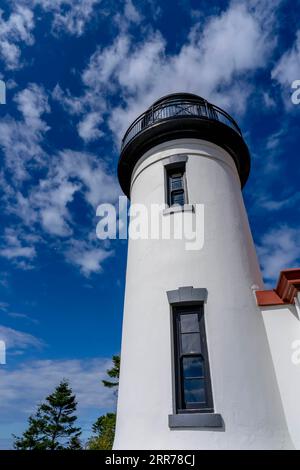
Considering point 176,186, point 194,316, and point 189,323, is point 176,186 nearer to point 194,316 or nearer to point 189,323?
point 194,316

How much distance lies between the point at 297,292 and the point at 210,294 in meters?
1.59

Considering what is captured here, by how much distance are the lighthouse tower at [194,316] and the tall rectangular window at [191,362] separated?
0.02 meters

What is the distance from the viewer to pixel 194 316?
5879 mm

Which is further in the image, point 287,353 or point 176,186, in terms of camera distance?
point 176,186

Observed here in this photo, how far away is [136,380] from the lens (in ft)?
18.7

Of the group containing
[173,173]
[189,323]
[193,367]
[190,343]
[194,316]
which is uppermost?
[173,173]

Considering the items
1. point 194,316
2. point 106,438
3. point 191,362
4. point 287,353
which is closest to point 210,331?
point 194,316

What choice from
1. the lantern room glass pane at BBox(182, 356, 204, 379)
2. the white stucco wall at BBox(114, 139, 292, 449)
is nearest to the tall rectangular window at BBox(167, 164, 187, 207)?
the white stucco wall at BBox(114, 139, 292, 449)

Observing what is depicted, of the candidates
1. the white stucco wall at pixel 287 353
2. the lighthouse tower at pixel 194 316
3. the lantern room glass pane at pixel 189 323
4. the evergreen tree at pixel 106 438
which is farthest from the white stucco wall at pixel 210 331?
the evergreen tree at pixel 106 438

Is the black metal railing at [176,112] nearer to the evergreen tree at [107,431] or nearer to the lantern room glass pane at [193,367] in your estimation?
the lantern room glass pane at [193,367]

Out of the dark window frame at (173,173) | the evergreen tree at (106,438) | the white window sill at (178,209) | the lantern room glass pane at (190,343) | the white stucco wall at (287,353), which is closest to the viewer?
the white stucco wall at (287,353)

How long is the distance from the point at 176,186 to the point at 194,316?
3506 millimetres

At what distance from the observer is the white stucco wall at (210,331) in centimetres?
491
